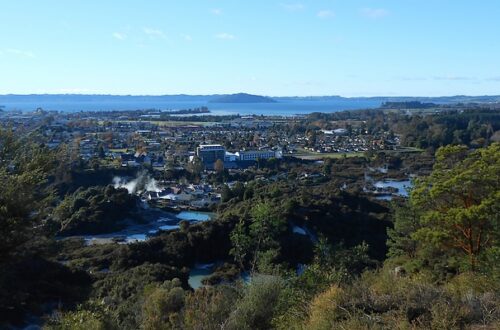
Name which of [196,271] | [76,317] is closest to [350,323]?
[76,317]

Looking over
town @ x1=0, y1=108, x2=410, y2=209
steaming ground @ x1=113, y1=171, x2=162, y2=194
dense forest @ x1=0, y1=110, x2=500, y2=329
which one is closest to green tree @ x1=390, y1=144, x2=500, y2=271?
dense forest @ x1=0, y1=110, x2=500, y2=329

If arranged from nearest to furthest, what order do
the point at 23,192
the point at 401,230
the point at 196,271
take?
the point at 23,192
the point at 401,230
the point at 196,271

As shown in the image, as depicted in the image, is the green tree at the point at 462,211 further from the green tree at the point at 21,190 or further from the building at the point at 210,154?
the building at the point at 210,154

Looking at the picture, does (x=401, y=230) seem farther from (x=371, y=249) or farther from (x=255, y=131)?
(x=255, y=131)

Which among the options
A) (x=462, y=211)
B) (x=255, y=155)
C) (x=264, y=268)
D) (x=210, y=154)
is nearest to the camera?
(x=462, y=211)

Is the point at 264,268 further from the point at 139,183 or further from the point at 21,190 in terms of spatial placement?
the point at 139,183

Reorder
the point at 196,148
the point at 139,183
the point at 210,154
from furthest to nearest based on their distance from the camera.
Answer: the point at 196,148 → the point at 210,154 → the point at 139,183

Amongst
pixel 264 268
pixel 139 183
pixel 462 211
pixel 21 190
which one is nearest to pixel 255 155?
pixel 139 183

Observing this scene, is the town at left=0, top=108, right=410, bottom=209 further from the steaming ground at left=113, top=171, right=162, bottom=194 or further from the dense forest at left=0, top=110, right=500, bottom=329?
the dense forest at left=0, top=110, right=500, bottom=329
